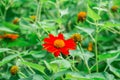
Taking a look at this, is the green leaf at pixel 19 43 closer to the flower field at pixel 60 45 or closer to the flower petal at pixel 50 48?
the flower field at pixel 60 45

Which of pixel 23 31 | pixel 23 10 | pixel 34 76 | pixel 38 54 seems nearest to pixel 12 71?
pixel 38 54

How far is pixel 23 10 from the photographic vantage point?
3.11 m

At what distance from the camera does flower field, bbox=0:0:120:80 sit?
159cm

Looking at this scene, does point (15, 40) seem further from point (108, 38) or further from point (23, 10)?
point (23, 10)

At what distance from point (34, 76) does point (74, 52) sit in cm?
25

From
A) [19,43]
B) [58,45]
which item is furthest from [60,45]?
[19,43]

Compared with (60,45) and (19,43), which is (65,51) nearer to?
(60,45)

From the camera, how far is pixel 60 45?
1625 mm

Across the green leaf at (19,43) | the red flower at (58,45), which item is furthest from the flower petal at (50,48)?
the green leaf at (19,43)

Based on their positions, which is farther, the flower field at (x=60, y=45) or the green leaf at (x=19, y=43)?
the green leaf at (x=19, y=43)

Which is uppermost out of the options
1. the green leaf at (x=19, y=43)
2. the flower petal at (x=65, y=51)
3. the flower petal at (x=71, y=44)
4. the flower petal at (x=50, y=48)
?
the flower petal at (x=71, y=44)

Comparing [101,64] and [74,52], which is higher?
[74,52]

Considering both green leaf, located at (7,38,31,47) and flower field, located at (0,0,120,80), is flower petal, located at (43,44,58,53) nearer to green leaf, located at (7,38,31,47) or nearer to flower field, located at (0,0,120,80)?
flower field, located at (0,0,120,80)

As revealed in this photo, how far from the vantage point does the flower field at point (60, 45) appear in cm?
159
